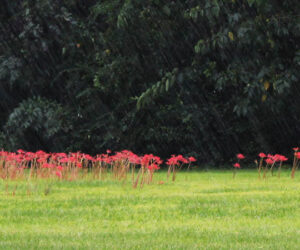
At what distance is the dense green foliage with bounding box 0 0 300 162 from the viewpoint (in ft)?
52.6

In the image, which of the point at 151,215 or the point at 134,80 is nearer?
the point at 151,215

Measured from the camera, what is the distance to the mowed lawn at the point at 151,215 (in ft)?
21.6

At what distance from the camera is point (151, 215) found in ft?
27.1

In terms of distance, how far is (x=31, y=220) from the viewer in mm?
8172

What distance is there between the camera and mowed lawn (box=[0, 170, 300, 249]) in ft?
21.6

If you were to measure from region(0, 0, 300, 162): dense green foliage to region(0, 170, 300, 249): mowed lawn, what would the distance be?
5012 mm

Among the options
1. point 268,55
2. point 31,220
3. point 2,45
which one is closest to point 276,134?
point 268,55

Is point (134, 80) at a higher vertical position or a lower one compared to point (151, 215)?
higher

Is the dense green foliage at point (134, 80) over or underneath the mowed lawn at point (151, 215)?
over

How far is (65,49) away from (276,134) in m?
5.80

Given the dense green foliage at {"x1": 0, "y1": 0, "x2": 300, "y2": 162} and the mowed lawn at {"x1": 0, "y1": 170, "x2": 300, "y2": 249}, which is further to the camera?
the dense green foliage at {"x1": 0, "y1": 0, "x2": 300, "y2": 162}

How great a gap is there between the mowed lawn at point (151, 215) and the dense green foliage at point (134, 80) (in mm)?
5012

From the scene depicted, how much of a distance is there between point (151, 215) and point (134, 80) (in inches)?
395

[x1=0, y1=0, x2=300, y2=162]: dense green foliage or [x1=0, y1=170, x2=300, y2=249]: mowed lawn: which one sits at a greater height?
[x1=0, y1=0, x2=300, y2=162]: dense green foliage
